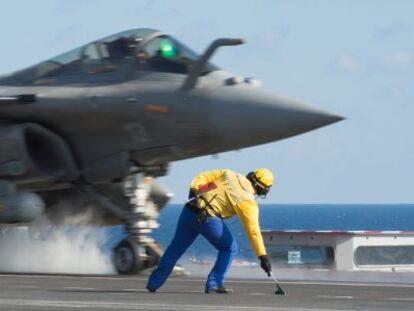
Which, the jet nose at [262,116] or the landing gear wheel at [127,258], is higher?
the jet nose at [262,116]

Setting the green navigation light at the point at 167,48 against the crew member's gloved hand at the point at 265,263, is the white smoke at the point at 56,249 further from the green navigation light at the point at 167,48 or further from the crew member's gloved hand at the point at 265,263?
the crew member's gloved hand at the point at 265,263

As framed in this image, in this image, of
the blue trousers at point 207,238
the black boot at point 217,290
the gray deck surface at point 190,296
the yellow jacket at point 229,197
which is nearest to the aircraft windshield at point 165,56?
the gray deck surface at point 190,296

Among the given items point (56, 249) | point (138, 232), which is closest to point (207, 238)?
point (138, 232)

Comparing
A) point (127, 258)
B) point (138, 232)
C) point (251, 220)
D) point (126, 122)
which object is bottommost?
point (127, 258)

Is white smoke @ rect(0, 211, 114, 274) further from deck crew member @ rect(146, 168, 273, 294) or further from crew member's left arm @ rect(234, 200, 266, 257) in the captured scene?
crew member's left arm @ rect(234, 200, 266, 257)

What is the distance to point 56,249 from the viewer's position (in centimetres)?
2269

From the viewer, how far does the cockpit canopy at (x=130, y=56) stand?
63.3 ft

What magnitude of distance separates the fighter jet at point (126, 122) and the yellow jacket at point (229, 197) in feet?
15.0

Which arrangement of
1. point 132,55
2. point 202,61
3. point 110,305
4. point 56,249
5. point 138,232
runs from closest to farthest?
1. point 110,305
2. point 202,61
3. point 132,55
4. point 138,232
5. point 56,249

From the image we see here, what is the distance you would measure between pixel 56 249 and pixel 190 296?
30.7ft

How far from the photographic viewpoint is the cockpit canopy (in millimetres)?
19297

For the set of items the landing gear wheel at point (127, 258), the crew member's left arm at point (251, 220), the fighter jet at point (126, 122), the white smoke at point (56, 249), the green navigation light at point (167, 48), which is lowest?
the white smoke at point (56, 249)

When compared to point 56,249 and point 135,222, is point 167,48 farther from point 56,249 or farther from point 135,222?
point 56,249

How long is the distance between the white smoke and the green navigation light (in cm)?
389
